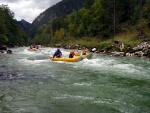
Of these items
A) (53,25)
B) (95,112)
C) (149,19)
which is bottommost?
(95,112)

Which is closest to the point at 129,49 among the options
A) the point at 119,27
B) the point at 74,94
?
the point at 119,27

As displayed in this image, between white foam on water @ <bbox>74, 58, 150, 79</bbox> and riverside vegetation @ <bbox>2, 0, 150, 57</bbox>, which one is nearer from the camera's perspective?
white foam on water @ <bbox>74, 58, 150, 79</bbox>

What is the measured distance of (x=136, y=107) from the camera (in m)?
8.33

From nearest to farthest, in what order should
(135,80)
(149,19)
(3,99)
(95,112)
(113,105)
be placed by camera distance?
(95,112) < (113,105) < (3,99) < (135,80) < (149,19)

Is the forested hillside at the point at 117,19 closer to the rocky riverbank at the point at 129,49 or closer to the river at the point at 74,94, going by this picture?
the rocky riverbank at the point at 129,49

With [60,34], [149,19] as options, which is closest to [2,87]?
[149,19]

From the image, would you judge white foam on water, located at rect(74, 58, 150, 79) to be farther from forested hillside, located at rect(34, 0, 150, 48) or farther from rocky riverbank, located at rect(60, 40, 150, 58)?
forested hillside, located at rect(34, 0, 150, 48)

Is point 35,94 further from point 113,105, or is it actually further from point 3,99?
point 113,105

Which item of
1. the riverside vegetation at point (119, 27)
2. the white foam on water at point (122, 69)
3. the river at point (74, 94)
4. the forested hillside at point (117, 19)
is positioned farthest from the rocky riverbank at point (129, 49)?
the river at point (74, 94)

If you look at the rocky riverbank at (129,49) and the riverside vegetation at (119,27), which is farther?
the riverside vegetation at (119,27)

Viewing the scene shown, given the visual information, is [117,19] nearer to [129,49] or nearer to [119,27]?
[119,27]

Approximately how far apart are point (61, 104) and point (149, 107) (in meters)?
3.27

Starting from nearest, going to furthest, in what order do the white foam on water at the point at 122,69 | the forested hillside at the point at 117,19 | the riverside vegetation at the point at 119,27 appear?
the white foam on water at the point at 122,69, the riverside vegetation at the point at 119,27, the forested hillside at the point at 117,19

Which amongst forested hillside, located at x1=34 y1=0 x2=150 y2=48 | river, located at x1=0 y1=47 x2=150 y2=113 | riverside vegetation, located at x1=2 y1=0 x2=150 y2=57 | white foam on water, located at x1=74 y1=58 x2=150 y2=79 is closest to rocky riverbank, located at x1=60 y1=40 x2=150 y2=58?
riverside vegetation, located at x1=2 y1=0 x2=150 y2=57
